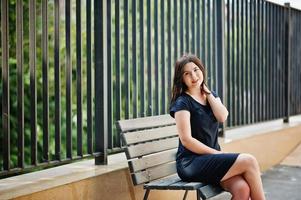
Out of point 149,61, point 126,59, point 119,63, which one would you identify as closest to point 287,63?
point 149,61

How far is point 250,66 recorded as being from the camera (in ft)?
23.5

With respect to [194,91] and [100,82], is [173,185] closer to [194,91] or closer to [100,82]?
[194,91]

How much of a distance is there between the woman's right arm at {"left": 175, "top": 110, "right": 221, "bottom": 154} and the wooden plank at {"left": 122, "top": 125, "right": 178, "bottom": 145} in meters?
0.36

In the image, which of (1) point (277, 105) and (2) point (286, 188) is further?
(1) point (277, 105)

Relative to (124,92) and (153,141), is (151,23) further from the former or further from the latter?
(153,141)

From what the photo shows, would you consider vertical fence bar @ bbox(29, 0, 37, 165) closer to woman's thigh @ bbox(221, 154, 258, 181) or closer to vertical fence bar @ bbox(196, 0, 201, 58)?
woman's thigh @ bbox(221, 154, 258, 181)

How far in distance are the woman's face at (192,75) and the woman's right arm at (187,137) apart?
0.28m

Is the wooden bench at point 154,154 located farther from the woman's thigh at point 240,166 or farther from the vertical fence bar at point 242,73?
the vertical fence bar at point 242,73

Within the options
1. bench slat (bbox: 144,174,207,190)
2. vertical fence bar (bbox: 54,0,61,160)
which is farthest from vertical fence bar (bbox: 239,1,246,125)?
vertical fence bar (bbox: 54,0,61,160)

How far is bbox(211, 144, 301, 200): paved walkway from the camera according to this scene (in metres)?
5.51

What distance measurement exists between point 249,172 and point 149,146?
0.80 m

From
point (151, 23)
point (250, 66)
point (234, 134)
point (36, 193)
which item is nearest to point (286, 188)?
point (234, 134)

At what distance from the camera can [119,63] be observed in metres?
4.50

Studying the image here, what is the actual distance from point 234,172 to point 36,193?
1.32m
